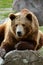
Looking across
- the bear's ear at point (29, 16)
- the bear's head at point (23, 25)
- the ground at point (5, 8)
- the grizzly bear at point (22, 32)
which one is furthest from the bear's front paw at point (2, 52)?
the ground at point (5, 8)

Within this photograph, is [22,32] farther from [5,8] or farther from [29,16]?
[5,8]

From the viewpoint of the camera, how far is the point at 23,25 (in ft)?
23.4

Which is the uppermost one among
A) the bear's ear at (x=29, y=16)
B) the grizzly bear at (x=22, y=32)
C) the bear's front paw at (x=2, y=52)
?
the bear's ear at (x=29, y=16)

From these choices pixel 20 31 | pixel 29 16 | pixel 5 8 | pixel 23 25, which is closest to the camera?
pixel 20 31

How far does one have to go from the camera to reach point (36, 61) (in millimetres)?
6957

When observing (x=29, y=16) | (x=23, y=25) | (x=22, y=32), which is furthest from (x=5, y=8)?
(x=22, y=32)

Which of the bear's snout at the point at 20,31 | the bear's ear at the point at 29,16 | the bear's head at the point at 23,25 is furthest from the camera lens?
the bear's ear at the point at 29,16

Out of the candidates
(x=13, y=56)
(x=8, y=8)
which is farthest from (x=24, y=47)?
(x=8, y=8)

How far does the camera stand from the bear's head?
7.06 m

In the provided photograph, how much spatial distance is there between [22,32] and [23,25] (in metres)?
0.17

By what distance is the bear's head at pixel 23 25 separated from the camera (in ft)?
23.2

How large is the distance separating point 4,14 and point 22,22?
21.8 feet

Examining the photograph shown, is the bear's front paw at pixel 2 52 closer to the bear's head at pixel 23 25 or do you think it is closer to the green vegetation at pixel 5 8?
the bear's head at pixel 23 25

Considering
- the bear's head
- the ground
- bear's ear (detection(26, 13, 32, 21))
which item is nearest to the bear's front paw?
the bear's head
